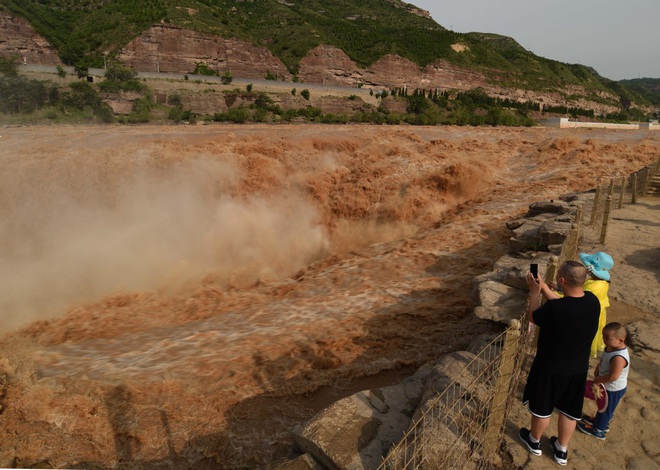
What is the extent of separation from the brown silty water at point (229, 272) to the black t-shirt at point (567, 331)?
125 inches

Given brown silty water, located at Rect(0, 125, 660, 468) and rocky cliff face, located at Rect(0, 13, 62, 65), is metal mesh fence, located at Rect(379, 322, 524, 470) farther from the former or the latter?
rocky cliff face, located at Rect(0, 13, 62, 65)

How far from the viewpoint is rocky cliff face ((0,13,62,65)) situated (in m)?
51.9

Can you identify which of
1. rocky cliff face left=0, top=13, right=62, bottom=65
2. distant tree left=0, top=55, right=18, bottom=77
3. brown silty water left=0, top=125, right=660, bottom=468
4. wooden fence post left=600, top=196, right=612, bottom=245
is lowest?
brown silty water left=0, top=125, right=660, bottom=468

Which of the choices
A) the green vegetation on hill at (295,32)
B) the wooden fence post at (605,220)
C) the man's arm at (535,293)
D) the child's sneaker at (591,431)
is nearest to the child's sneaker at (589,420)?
the child's sneaker at (591,431)

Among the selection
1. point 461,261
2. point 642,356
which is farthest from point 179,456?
point 461,261

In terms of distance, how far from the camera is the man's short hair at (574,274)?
3.27 metres

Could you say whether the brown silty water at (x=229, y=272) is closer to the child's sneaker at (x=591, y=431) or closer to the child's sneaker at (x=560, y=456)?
the child's sneaker at (x=591, y=431)

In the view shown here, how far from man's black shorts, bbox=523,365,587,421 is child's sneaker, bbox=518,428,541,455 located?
320 millimetres

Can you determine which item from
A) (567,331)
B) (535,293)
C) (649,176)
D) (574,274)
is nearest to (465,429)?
(567,331)

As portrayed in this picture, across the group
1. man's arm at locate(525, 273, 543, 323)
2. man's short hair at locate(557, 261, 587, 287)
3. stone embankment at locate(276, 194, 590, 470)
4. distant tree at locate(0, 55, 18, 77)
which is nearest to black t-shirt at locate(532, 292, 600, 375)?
man's short hair at locate(557, 261, 587, 287)

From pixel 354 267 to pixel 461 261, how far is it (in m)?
2.56

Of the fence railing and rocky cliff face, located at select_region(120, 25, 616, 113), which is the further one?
rocky cliff face, located at select_region(120, 25, 616, 113)

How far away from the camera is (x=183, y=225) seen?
13586mm

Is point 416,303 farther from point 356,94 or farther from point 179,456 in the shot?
point 356,94
